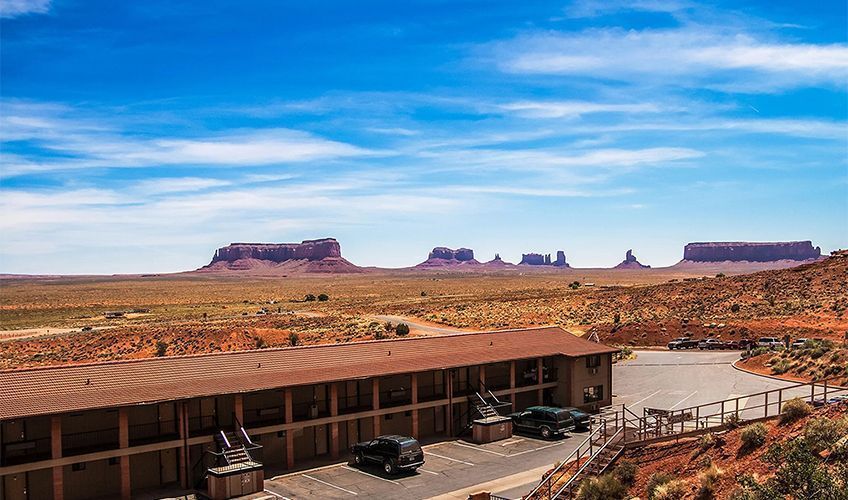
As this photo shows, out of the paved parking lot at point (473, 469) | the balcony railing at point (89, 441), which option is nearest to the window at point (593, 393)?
the paved parking lot at point (473, 469)

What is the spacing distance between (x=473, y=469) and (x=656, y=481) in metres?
11.5

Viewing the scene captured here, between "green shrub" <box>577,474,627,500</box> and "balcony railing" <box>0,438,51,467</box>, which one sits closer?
"green shrub" <box>577,474,627,500</box>

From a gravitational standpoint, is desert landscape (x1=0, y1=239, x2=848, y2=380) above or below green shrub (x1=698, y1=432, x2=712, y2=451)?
below

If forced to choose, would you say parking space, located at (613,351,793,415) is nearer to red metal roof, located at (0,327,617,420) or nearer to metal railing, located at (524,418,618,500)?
red metal roof, located at (0,327,617,420)

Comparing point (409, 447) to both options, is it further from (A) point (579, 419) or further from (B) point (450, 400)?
(A) point (579, 419)

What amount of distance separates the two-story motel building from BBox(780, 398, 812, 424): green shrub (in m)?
17.8

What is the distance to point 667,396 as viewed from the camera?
47.7 metres

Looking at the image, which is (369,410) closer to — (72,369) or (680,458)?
(72,369)

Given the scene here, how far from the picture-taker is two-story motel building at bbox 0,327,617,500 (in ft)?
94.5

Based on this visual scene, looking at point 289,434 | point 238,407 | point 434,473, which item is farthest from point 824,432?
point 238,407

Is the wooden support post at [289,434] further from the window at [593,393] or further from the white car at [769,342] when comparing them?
the white car at [769,342]

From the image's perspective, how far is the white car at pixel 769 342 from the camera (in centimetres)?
6600

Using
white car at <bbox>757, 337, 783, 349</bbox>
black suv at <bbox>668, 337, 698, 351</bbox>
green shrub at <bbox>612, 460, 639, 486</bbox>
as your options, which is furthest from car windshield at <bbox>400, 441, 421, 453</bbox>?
black suv at <bbox>668, 337, 698, 351</bbox>

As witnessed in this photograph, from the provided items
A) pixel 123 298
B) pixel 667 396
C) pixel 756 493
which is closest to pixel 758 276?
pixel 667 396
